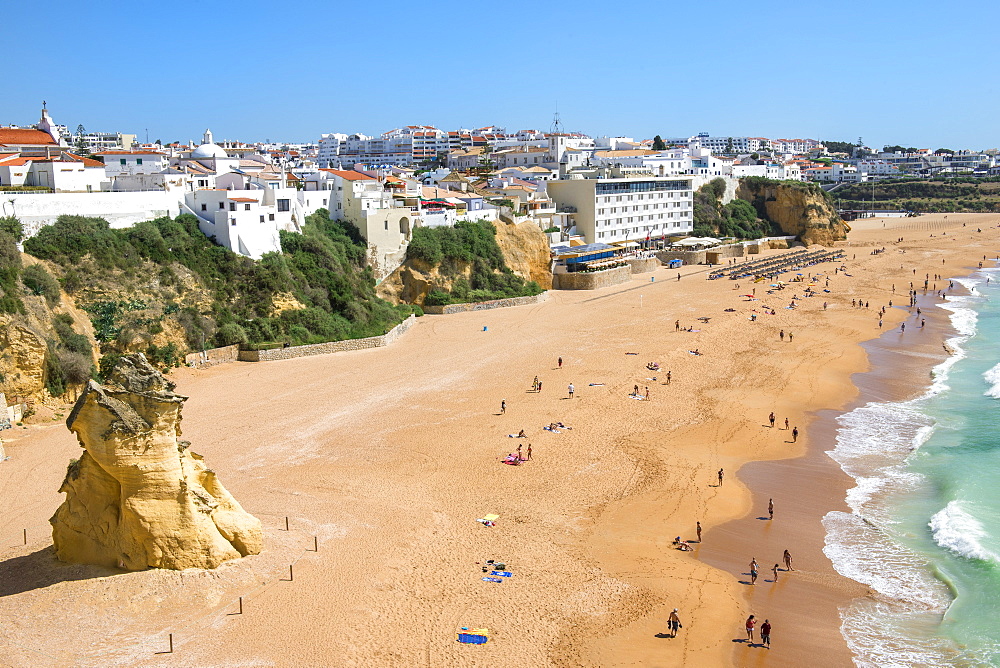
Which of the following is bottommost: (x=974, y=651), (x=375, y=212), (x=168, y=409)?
(x=974, y=651)

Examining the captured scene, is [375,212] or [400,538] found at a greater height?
[375,212]

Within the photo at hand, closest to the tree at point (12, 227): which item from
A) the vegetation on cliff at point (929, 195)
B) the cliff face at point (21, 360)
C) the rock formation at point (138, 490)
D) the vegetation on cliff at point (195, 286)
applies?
the vegetation on cliff at point (195, 286)

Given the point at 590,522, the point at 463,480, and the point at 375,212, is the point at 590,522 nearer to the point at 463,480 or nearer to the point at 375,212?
the point at 463,480

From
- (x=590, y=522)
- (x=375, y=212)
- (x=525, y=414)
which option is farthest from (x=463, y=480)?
(x=375, y=212)

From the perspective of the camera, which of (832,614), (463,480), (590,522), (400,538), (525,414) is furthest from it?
(525,414)

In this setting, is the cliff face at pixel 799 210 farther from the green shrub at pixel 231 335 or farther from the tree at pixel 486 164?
the green shrub at pixel 231 335

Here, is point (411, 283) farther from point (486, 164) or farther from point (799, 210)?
point (799, 210)
